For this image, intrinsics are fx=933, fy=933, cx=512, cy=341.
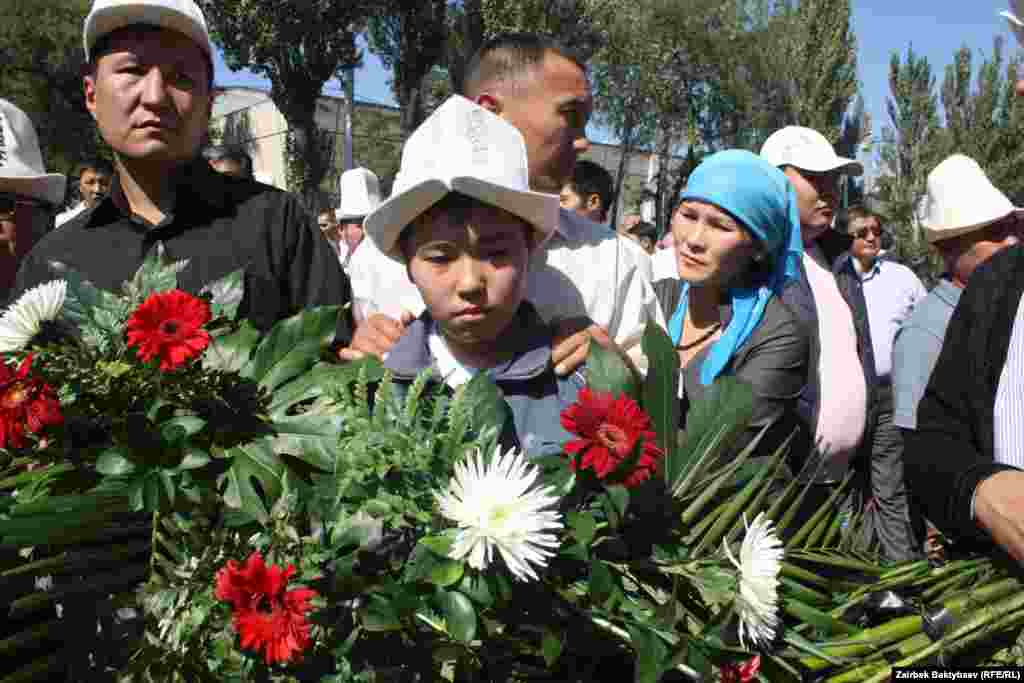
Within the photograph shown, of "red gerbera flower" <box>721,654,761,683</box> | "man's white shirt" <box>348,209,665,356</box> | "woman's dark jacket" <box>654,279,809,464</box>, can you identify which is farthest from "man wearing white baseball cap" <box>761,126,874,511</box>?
"red gerbera flower" <box>721,654,761,683</box>

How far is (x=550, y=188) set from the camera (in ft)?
7.91

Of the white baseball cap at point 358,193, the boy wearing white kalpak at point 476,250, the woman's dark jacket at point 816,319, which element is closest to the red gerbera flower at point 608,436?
the boy wearing white kalpak at point 476,250

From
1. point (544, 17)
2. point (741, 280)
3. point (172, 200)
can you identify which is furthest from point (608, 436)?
point (544, 17)

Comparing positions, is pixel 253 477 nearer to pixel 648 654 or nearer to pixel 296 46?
pixel 648 654

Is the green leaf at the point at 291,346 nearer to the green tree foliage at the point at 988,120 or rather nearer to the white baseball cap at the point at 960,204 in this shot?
the white baseball cap at the point at 960,204

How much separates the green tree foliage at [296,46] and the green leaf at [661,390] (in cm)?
2368

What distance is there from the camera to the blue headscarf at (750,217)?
2.67m

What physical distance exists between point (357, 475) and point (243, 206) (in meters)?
1.31

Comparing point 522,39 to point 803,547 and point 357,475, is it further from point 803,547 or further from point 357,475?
point 357,475

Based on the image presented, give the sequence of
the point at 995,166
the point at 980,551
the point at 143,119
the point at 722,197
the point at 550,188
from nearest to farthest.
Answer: the point at 980,551 → the point at 143,119 → the point at 550,188 → the point at 722,197 → the point at 995,166

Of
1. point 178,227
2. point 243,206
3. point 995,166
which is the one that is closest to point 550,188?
point 243,206

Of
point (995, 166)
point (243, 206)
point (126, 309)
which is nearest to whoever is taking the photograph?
point (126, 309)

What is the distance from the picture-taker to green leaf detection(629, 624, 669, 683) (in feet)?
3.67

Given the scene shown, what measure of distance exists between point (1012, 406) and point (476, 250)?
3.63ft
